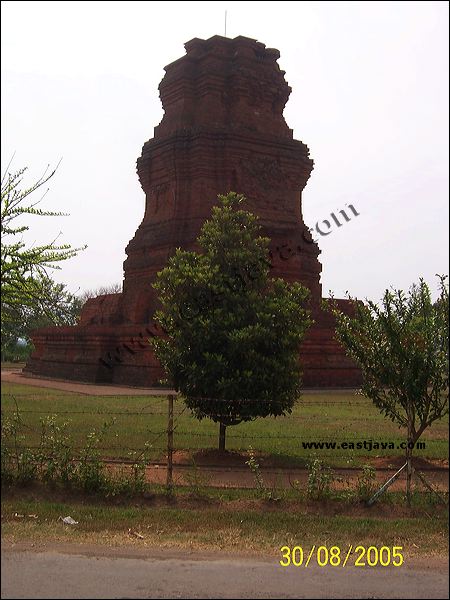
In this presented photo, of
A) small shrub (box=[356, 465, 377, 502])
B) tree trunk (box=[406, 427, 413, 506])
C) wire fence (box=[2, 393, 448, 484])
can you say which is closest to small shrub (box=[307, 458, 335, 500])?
small shrub (box=[356, 465, 377, 502])

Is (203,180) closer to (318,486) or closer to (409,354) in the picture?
(409,354)

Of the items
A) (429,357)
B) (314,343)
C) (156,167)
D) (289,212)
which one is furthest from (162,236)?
(429,357)

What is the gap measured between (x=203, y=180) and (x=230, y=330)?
1670 centimetres

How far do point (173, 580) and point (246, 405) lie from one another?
495 centimetres

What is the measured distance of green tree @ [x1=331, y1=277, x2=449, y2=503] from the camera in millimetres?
7879

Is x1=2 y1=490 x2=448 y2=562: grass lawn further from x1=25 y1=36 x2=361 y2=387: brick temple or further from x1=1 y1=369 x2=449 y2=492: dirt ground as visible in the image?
x1=25 y1=36 x2=361 y2=387: brick temple

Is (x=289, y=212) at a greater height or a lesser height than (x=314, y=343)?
greater

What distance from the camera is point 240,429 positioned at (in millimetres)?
12188

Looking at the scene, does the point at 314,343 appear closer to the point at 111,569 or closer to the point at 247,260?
the point at 247,260

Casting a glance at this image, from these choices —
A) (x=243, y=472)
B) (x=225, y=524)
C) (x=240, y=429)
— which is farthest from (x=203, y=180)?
(x=225, y=524)

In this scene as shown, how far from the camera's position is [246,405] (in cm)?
948

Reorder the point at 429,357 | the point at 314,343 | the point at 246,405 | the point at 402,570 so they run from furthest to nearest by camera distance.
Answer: the point at 314,343, the point at 246,405, the point at 429,357, the point at 402,570

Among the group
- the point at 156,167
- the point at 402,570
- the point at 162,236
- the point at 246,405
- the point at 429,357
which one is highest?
the point at 156,167

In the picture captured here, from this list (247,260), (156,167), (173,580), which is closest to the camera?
(173,580)
